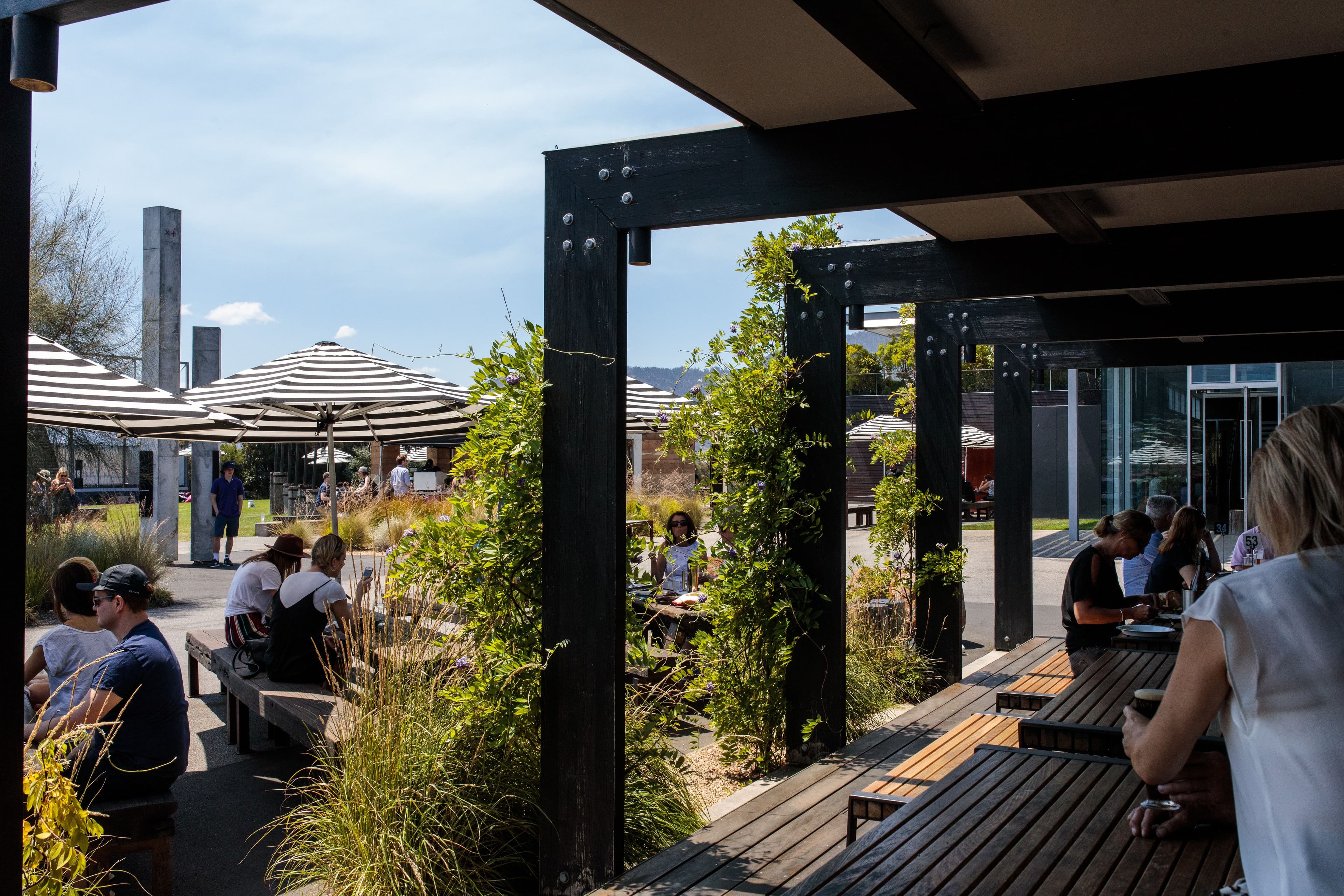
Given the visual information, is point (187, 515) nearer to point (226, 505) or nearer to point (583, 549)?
point (226, 505)

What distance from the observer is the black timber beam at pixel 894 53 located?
231 cm

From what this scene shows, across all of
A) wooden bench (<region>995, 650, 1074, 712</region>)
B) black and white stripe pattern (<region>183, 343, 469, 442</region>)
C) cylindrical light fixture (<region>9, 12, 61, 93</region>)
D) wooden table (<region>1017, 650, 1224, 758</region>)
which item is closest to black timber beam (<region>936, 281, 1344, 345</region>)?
wooden bench (<region>995, 650, 1074, 712</region>)

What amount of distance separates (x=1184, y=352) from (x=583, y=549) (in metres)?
6.62

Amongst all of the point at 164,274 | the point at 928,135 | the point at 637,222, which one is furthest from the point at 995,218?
the point at 164,274

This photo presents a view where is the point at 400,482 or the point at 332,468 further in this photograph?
the point at 400,482

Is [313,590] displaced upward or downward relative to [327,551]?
downward

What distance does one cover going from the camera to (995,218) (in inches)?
178

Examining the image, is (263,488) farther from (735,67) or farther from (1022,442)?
(735,67)

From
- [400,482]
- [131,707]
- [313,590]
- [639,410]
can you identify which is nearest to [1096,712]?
[131,707]

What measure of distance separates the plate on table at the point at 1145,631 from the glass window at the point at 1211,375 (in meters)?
14.0

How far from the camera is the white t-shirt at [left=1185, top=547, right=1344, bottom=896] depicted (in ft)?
4.30

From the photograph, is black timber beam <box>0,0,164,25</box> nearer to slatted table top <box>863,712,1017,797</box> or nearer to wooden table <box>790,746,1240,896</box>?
wooden table <box>790,746,1240,896</box>

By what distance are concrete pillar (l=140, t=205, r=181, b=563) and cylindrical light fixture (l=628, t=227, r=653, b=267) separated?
40.9 feet

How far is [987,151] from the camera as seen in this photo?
302 cm
